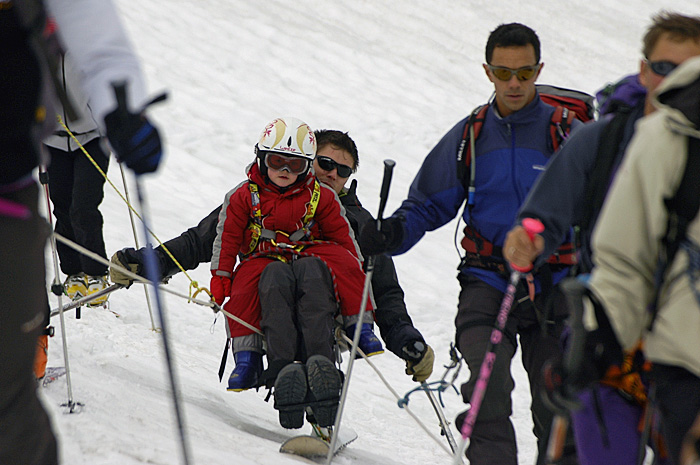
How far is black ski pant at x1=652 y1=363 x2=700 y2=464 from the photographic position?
1956 millimetres

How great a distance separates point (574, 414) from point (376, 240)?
5.15ft

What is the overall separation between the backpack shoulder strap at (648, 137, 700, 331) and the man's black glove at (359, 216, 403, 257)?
5.77 ft

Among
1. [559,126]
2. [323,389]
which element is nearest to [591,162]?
[559,126]

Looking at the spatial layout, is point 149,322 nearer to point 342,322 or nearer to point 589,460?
point 342,322

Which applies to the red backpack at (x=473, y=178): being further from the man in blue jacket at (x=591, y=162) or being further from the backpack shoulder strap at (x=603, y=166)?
the backpack shoulder strap at (x=603, y=166)

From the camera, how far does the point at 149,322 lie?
23.7 ft

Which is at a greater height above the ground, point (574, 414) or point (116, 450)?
point (574, 414)

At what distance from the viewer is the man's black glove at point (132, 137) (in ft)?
6.77

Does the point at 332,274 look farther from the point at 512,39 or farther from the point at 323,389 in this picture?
the point at 512,39

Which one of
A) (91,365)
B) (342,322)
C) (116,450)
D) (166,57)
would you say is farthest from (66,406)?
(166,57)

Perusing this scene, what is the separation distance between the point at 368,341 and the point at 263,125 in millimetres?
8710

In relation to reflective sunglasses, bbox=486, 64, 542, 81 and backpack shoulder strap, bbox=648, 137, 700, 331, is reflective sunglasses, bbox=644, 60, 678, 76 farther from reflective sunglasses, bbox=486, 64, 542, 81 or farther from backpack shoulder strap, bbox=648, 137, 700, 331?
reflective sunglasses, bbox=486, 64, 542, 81

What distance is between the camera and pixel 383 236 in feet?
12.2

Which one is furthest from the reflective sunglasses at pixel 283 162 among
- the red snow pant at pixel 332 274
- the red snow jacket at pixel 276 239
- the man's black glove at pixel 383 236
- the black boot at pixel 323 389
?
the man's black glove at pixel 383 236
